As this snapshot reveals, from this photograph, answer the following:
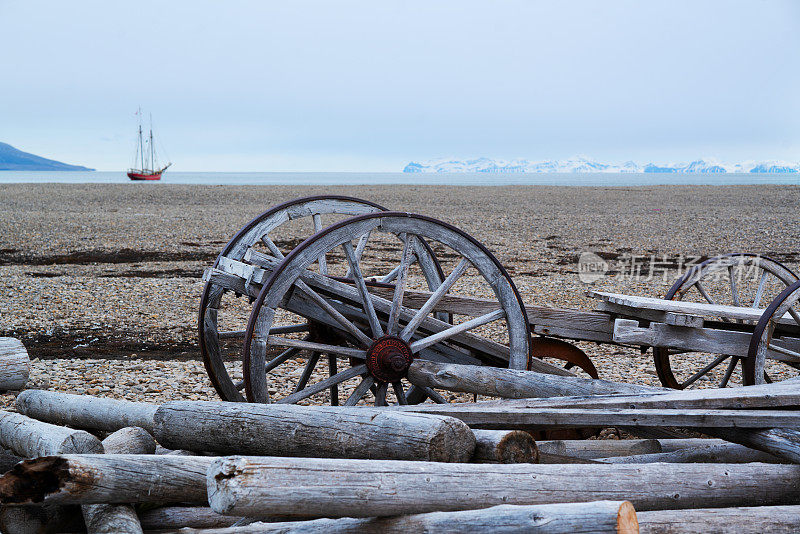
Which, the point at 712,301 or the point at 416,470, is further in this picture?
the point at 712,301

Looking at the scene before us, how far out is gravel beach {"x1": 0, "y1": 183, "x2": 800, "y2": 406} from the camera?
8453 mm

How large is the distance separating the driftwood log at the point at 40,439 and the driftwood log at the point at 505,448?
2.17 m

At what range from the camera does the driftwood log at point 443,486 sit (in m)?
2.79

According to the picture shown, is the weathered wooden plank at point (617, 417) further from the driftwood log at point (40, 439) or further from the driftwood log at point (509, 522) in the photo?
the driftwood log at point (40, 439)

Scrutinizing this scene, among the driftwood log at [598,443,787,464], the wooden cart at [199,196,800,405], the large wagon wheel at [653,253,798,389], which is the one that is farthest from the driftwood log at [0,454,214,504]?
the large wagon wheel at [653,253,798,389]

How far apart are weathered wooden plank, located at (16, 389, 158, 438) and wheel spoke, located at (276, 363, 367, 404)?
0.96m

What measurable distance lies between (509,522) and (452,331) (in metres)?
2.27

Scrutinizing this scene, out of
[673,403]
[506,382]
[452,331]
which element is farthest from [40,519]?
[673,403]

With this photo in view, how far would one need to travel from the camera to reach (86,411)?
497cm

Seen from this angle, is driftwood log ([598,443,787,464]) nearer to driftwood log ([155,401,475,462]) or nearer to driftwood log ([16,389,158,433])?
driftwood log ([155,401,475,462])

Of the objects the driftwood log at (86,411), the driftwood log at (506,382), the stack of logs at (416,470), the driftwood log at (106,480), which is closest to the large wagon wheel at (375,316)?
the driftwood log at (506,382)

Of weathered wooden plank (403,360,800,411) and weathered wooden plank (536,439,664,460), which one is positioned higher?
weathered wooden plank (403,360,800,411)

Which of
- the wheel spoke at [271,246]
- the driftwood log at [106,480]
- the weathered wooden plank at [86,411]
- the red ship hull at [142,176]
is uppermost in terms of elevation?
the red ship hull at [142,176]

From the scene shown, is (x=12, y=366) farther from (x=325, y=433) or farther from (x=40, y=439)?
(x=325, y=433)
